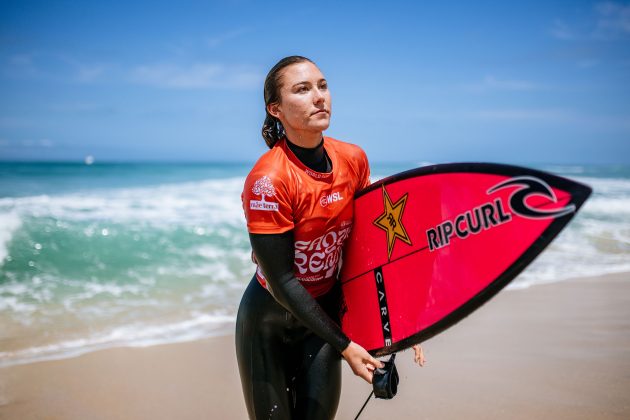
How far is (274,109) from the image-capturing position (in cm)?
201

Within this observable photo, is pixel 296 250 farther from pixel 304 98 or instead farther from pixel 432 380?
pixel 432 380

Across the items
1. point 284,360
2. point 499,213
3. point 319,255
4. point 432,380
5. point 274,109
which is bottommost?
point 432,380

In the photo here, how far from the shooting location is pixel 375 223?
221 centimetres

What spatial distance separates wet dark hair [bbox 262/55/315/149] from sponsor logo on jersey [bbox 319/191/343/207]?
36cm

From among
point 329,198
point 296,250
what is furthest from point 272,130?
point 296,250

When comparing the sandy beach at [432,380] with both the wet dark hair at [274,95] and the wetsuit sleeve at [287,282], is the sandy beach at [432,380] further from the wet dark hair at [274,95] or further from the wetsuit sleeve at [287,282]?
the wet dark hair at [274,95]

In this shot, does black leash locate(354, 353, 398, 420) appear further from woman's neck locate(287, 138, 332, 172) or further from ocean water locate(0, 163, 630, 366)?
ocean water locate(0, 163, 630, 366)

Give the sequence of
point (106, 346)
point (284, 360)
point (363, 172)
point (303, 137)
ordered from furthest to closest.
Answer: point (106, 346)
point (363, 172)
point (284, 360)
point (303, 137)

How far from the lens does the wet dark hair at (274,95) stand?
1947 mm

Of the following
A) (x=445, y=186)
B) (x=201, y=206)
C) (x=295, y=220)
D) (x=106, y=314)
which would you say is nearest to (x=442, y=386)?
(x=445, y=186)

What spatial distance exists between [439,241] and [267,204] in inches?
30.0

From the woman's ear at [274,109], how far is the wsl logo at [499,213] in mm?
795

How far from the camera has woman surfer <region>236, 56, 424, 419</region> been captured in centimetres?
178

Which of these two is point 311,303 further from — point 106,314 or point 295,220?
point 106,314
